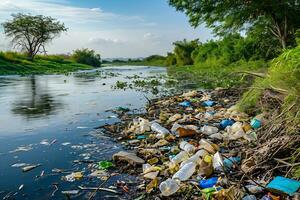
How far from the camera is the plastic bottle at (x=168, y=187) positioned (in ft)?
12.1

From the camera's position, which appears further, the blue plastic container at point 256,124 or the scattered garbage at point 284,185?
the blue plastic container at point 256,124

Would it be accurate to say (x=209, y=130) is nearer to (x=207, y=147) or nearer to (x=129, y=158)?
(x=207, y=147)

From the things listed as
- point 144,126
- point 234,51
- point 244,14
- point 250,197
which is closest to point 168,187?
point 250,197

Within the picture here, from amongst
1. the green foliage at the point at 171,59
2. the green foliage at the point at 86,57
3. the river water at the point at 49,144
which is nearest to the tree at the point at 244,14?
the river water at the point at 49,144

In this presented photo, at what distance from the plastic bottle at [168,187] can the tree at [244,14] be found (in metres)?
9.71

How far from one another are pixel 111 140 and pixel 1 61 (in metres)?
34.2

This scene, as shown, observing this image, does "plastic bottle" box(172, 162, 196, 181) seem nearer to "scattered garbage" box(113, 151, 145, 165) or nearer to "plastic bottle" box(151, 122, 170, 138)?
"scattered garbage" box(113, 151, 145, 165)

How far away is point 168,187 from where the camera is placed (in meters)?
3.72

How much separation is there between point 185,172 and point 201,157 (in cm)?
47

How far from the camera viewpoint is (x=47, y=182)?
13.8 ft

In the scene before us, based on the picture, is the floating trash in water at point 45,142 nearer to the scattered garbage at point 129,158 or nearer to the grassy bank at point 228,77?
the scattered garbage at point 129,158

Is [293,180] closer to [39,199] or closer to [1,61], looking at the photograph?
[39,199]

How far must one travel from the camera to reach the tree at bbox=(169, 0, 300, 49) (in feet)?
42.0

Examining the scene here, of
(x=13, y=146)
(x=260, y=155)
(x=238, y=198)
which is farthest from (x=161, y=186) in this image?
(x=13, y=146)
